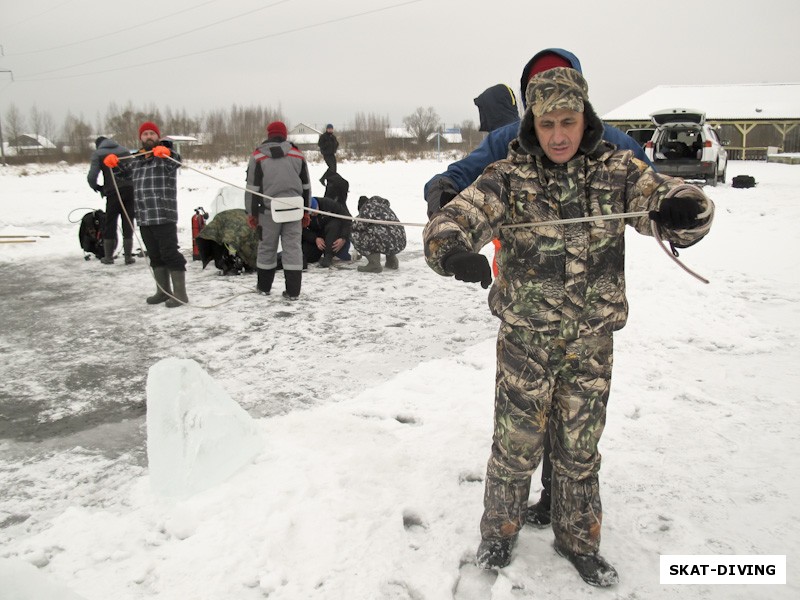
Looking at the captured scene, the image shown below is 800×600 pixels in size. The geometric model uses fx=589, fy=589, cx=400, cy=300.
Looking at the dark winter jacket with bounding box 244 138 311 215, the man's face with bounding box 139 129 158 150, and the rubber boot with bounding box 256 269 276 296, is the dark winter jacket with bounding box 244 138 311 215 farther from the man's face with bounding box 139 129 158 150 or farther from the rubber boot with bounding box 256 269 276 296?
the man's face with bounding box 139 129 158 150

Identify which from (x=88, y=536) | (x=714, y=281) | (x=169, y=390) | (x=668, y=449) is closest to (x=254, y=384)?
(x=169, y=390)

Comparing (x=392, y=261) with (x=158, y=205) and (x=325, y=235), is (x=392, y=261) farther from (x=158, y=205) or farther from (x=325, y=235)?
(x=158, y=205)

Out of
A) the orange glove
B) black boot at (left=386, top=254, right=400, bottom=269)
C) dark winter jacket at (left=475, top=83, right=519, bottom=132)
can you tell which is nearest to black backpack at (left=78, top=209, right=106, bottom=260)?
the orange glove

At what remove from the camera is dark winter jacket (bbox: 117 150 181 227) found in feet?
19.4

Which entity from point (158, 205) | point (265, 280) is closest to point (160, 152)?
point (158, 205)

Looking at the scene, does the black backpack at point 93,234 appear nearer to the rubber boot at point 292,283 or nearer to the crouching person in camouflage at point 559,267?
the rubber boot at point 292,283

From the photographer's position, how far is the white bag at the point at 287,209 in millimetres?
6051

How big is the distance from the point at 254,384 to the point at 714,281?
4871mm

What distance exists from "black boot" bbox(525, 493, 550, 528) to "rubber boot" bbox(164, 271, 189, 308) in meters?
4.71

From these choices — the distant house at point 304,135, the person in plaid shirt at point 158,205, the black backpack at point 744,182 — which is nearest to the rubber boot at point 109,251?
the person in plaid shirt at point 158,205

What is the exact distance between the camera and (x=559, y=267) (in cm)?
202

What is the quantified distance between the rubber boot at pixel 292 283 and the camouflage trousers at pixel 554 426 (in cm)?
438

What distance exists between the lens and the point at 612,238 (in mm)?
2014

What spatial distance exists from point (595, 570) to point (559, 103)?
5.43 ft
